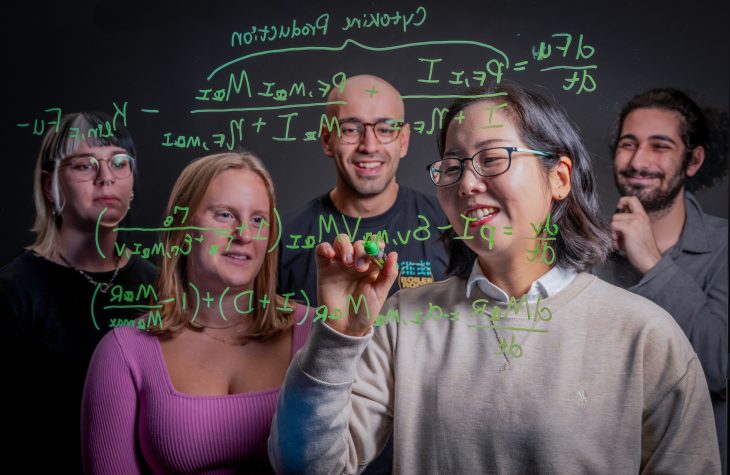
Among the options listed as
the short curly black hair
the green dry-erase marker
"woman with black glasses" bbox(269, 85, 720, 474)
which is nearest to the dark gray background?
the short curly black hair

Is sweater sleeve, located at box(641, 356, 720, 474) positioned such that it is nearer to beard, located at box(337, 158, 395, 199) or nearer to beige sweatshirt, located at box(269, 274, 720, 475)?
beige sweatshirt, located at box(269, 274, 720, 475)

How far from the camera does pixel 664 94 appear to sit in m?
1.37

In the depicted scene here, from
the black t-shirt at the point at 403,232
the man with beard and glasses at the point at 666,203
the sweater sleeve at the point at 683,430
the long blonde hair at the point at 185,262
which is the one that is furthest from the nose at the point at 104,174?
the sweater sleeve at the point at 683,430

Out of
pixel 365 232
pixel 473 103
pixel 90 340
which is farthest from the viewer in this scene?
pixel 90 340

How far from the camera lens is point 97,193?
1659 mm

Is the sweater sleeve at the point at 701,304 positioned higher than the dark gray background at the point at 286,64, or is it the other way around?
the dark gray background at the point at 286,64

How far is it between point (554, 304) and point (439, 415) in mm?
307

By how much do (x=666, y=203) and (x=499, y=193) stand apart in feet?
1.27

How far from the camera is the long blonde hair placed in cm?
150

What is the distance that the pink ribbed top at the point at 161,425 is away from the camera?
1403 millimetres

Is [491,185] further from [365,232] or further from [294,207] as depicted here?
[294,207]

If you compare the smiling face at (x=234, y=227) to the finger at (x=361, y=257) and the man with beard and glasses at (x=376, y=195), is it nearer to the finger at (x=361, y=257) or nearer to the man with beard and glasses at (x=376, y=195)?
the man with beard and glasses at (x=376, y=195)

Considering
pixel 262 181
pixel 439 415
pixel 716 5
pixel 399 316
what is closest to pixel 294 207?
pixel 262 181

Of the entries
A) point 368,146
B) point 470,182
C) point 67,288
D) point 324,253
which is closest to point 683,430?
point 470,182
